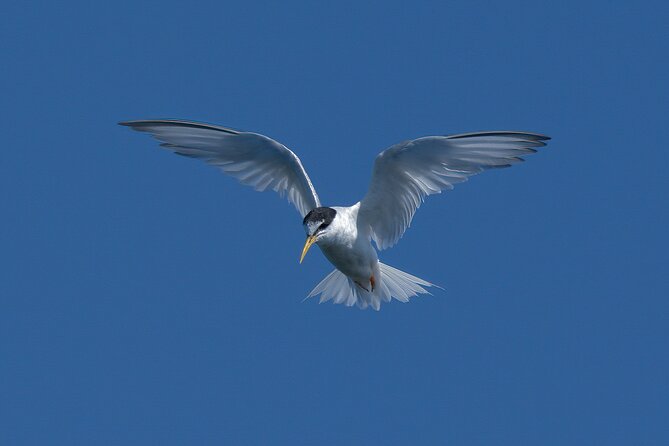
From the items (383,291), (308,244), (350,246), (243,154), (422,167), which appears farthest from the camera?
(383,291)

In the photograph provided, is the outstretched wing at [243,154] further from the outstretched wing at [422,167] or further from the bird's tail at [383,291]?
the bird's tail at [383,291]

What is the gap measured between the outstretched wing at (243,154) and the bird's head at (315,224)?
2.95ft

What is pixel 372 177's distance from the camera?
374 inches

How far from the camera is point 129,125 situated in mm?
9312

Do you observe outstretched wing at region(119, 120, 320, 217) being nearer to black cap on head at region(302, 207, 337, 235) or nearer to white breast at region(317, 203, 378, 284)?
white breast at region(317, 203, 378, 284)

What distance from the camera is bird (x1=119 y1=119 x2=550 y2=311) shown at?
904cm

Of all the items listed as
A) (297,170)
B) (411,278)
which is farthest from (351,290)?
(297,170)

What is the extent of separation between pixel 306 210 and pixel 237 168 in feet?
2.79

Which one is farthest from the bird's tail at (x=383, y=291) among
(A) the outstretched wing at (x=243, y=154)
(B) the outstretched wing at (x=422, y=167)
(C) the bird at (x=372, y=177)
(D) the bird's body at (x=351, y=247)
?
(A) the outstretched wing at (x=243, y=154)

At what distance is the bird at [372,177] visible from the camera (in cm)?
904

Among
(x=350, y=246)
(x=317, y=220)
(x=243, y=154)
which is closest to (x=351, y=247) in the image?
(x=350, y=246)

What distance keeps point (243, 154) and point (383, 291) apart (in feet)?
6.92

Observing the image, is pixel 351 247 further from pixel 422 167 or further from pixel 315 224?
pixel 422 167

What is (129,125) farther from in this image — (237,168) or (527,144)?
(527,144)
